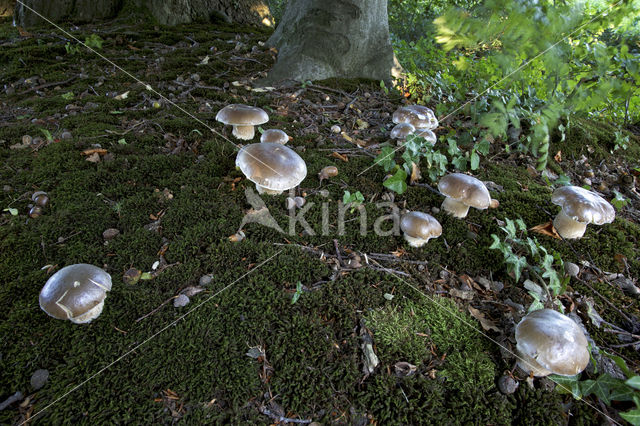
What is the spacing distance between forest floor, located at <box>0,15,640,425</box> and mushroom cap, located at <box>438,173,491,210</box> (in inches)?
13.2

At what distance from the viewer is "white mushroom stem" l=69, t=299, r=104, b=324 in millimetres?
2288

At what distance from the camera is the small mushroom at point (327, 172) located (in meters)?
3.87

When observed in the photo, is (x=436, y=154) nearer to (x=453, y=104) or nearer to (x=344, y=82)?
(x=453, y=104)

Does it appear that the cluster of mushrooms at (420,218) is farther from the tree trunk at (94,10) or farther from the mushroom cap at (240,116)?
the tree trunk at (94,10)

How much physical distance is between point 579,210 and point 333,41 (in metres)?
5.13

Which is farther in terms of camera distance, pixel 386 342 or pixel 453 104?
pixel 453 104

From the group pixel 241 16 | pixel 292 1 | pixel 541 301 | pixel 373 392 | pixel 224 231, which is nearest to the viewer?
pixel 373 392

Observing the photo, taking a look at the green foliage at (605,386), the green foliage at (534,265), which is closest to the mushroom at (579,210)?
the green foliage at (534,265)

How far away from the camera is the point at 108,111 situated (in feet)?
16.2

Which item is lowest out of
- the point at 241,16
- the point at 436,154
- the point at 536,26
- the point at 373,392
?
the point at 373,392

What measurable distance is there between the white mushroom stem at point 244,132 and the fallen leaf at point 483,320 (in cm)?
354

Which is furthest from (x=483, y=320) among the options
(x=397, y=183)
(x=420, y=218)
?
(x=397, y=183)

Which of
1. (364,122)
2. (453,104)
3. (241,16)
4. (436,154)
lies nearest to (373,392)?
(436,154)

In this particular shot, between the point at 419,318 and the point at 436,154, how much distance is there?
7.36 feet
